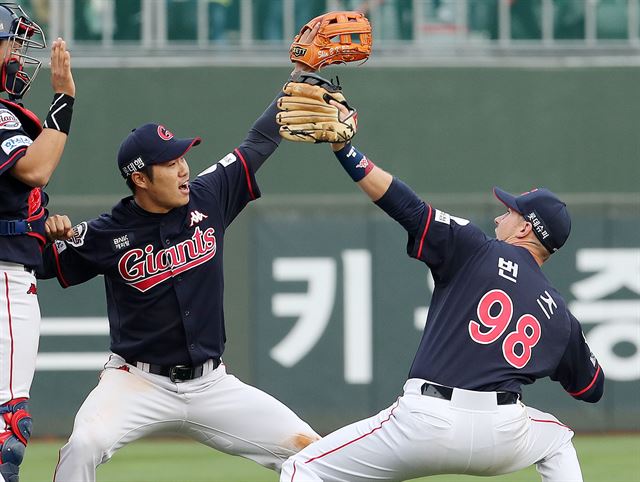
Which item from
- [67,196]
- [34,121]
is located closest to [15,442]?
[34,121]

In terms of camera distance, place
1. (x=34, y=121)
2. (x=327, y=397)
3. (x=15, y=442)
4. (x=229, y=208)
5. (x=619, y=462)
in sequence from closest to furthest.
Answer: (x=15, y=442)
(x=34, y=121)
(x=229, y=208)
(x=619, y=462)
(x=327, y=397)

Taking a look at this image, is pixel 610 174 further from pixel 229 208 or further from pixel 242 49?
pixel 229 208

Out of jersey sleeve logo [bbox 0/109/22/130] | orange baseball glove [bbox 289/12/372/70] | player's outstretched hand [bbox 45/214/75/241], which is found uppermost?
orange baseball glove [bbox 289/12/372/70]

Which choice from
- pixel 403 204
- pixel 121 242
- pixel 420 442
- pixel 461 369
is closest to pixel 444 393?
pixel 461 369

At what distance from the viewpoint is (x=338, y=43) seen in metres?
5.12

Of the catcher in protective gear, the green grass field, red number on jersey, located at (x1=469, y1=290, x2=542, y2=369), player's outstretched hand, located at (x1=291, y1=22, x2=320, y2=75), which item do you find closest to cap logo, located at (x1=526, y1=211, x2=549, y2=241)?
red number on jersey, located at (x1=469, y1=290, x2=542, y2=369)

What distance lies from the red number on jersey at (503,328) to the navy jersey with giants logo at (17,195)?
1736mm

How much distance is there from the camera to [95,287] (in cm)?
936

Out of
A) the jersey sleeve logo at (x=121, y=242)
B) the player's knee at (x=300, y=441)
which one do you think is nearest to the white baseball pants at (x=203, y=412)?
the player's knee at (x=300, y=441)

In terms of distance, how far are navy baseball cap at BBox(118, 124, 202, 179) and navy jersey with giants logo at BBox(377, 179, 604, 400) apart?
1.06 meters

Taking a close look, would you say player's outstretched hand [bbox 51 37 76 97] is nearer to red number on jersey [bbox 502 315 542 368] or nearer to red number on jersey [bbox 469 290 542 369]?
red number on jersey [bbox 469 290 542 369]

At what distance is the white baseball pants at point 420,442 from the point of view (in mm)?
4426

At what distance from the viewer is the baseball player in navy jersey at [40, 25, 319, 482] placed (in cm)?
512

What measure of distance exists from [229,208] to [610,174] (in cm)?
670
